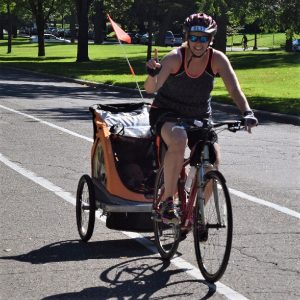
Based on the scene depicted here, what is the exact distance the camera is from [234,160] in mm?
13266

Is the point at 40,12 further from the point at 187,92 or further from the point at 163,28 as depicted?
the point at 187,92

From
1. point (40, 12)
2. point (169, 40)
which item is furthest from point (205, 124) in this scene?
point (169, 40)

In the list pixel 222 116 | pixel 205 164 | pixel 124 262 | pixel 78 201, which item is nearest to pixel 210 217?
pixel 205 164

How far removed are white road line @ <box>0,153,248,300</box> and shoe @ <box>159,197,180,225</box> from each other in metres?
0.36

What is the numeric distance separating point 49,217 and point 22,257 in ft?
5.44

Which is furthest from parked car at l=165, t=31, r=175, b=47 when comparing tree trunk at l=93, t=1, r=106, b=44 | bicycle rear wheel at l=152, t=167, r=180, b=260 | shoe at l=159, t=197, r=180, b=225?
shoe at l=159, t=197, r=180, b=225

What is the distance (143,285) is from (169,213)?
26.0 inches

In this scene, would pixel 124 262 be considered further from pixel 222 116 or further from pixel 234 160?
pixel 222 116

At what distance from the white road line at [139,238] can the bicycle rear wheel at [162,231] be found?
0.10 meters

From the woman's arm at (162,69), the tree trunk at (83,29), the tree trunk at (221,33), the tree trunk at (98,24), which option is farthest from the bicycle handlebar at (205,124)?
the tree trunk at (98,24)

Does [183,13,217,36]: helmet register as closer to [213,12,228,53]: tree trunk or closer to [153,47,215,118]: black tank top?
[153,47,215,118]: black tank top

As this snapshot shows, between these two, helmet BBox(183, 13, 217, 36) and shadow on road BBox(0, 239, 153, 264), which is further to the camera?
shadow on road BBox(0, 239, 153, 264)

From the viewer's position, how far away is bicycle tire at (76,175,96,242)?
25.4 feet

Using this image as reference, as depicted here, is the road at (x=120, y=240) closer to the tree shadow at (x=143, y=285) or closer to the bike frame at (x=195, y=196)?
the tree shadow at (x=143, y=285)
